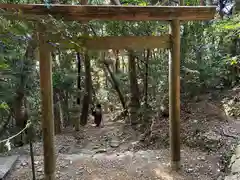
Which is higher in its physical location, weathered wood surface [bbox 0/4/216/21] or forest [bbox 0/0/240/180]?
→ weathered wood surface [bbox 0/4/216/21]

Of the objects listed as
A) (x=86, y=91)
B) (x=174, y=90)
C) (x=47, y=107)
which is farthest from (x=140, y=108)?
(x=47, y=107)

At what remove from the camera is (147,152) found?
13.5ft

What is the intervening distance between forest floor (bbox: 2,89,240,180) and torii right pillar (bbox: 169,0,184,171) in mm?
278

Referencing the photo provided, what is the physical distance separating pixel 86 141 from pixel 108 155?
1154 millimetres

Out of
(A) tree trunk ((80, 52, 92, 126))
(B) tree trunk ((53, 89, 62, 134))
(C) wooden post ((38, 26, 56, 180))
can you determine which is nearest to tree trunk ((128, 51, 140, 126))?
(A) tree trunk ((80, 52, 92, 126))

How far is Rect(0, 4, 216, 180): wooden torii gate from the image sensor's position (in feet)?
8.94

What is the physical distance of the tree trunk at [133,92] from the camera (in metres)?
5.64

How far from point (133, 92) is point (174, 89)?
2517 mm

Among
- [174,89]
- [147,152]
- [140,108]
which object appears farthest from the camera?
[140,108]

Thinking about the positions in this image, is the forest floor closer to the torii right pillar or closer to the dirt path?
the dirt path

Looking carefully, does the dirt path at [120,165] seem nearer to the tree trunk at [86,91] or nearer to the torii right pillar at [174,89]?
the torii right pillar at [174,89]

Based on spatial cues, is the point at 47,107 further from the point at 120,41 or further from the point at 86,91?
the point at 86,91

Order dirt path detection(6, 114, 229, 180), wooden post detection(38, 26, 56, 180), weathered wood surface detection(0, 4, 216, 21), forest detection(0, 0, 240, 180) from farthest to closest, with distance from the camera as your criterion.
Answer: forest detection(0, 0, 240, 180), dirt path detection(6, 114, 229, 180), wooden post detection(38, 26, 56, 180), weathered wood surface detection(0, 4, 216, 21)

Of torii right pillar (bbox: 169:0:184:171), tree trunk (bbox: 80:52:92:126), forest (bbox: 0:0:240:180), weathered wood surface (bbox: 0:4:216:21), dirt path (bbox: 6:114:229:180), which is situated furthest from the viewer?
tree trunk (bbox: 80:52:92:126)
